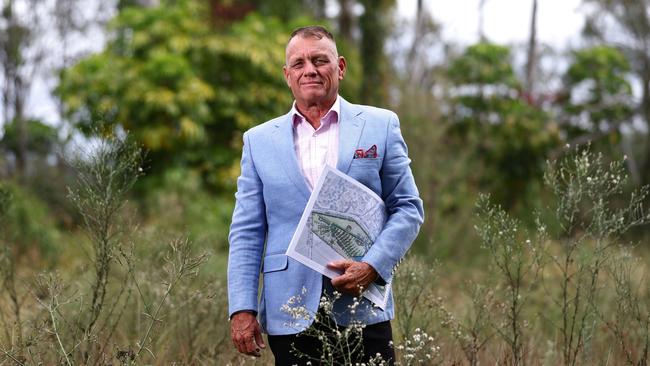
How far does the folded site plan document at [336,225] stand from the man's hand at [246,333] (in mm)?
340

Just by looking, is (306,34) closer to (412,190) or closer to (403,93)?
(412,190)

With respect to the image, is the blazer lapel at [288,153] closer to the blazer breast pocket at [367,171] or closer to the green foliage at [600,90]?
the blazer breast pocket at [367,171]

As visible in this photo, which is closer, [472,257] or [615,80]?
[472,257]

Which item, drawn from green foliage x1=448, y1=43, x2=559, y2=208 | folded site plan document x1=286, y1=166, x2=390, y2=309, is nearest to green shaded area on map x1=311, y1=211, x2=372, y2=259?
folded site plan document x1=286, y1=166, x2=390, y2=309

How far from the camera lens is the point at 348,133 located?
3.10 m

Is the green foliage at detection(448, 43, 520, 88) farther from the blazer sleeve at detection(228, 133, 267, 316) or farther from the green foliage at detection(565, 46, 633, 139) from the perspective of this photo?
the blazer sleeve at detection(228, 133, 267, 316)

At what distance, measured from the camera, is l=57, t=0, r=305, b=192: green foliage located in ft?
45.3

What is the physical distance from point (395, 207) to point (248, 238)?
52 cm

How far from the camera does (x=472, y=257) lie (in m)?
11.8

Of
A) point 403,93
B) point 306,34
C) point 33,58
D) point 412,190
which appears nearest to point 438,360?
point 412,190

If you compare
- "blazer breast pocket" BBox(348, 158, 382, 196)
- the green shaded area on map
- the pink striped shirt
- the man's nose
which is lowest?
the green shaded area on map

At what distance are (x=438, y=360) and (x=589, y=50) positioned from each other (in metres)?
14.2

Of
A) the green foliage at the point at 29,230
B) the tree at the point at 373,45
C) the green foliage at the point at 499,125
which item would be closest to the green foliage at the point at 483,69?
the green foliage at the point at 499,125

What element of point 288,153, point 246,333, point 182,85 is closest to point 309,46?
point 288,153
